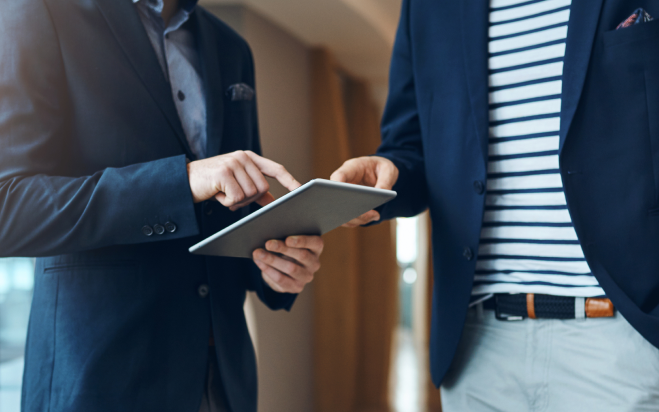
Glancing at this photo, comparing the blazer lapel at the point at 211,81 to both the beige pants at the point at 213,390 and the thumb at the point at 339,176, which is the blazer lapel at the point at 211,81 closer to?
the thumb at the point at 339,176

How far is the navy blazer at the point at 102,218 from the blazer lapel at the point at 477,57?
591 mm

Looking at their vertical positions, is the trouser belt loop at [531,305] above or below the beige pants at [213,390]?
above

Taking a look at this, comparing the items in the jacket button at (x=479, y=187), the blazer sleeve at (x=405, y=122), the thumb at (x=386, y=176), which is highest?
the blazer sleeve at (x=405, y=122)

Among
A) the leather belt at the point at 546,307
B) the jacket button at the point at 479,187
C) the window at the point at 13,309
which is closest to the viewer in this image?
the leather belt at the point at 546,307

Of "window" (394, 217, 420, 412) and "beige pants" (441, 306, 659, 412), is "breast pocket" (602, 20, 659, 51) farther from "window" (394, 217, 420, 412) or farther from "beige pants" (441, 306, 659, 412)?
"window" (394, 217, 420, 412)

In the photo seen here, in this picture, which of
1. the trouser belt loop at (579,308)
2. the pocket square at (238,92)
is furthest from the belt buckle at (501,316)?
the pocket square at (238,92)

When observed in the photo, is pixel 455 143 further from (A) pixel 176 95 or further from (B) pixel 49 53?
(B) pixel 49 53

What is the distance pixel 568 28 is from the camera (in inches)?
36.9

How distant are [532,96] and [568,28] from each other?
14 centimetres

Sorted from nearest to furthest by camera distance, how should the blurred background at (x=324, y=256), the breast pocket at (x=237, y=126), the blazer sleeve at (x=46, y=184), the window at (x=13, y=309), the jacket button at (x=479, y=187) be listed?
the blazer sleeve at (x=46, y=184) → the jacket button at (x=479, y=187) → the breast pocket at (x=237, y=126) → the window at (x=13, y=309) → the blurred background at (x=324, y=256)

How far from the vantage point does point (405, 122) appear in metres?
1.21

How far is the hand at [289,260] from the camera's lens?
0.92 m

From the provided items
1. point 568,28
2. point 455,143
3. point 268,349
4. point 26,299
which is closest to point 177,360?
point 455,143

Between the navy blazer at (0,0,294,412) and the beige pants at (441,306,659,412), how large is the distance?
20.5 inches
